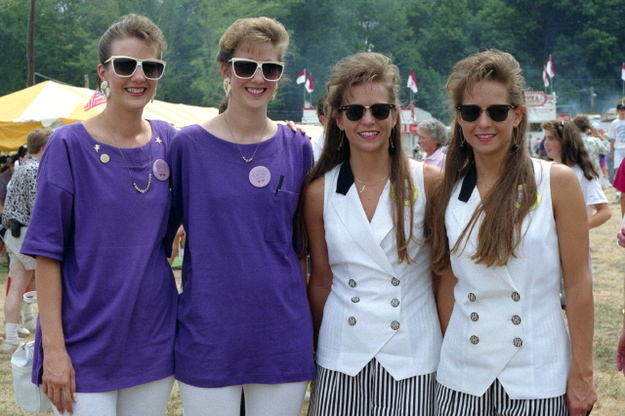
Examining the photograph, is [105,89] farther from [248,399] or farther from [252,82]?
[248,399]

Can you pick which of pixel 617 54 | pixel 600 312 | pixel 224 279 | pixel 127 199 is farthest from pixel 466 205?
pixel 617 54

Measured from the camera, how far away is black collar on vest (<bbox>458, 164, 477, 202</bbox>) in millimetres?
2977

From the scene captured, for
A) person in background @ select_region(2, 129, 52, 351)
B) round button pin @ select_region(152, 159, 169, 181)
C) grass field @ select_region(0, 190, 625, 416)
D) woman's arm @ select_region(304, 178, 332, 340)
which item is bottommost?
grass field @ select_region(0, 190, 625, 416)

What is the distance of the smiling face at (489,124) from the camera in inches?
115

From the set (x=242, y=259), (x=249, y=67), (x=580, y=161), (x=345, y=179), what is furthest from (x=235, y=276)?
(x=580, y=161)

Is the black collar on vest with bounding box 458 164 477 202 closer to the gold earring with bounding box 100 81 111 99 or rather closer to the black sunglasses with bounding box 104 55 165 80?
the black sunglasses with bounding box 104 55 165 80

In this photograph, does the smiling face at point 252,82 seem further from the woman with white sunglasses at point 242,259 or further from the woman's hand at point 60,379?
the woman's hand at point 60,379

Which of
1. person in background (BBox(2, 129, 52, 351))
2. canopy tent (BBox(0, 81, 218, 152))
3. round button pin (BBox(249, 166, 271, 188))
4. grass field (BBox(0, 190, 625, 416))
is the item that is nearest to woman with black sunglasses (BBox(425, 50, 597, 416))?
round button pin (BBox(249, 166, 271, 188))

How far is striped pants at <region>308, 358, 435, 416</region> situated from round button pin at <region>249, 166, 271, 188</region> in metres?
0.81

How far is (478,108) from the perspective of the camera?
293 cm

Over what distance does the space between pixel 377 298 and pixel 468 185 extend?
0.57m

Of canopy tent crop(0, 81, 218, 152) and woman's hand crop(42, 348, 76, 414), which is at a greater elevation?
canopy tent crop(0, 81, 218, 152)

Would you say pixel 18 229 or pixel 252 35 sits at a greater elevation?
pixel 252 35

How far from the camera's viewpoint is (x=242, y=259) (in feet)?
9.96
